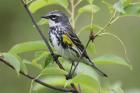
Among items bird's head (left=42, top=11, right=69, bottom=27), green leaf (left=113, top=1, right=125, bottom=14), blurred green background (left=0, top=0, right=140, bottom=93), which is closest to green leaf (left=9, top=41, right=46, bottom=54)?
green leaf (left=113, top=1, right=125, bottom=14)

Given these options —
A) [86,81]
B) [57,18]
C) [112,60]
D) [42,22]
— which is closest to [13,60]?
[86,81]

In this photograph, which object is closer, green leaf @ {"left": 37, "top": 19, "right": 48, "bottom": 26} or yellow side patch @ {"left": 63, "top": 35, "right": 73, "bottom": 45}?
green leaf @ {"left": 37, "top": 19, "right": 48, "bottom": 26}

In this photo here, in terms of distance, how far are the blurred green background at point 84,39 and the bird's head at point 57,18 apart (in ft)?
8.22

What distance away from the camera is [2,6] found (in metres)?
9.22

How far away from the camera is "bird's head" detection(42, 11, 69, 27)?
3451 millimetres

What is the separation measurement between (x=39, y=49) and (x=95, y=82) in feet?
1.51

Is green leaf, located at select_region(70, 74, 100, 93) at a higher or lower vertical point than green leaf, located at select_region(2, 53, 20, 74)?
lower

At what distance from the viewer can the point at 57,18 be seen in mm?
3635

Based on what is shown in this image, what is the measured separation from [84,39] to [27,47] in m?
4.49

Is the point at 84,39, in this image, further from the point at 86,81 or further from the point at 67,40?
the point at 86,81

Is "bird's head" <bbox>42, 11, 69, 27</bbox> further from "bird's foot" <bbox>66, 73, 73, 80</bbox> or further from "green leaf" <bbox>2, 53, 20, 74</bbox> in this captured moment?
"green leaf" <bbox>2, 53, 20, 74</bbox>

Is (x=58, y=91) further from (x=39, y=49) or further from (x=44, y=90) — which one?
(x=39, y=49)

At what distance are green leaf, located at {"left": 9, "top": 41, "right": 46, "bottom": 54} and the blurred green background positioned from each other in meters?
3.49

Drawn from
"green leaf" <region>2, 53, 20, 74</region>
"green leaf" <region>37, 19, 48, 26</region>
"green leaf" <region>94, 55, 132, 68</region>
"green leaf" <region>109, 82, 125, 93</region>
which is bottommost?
"green leaf" <region>109, 82, 125, 93</region>
